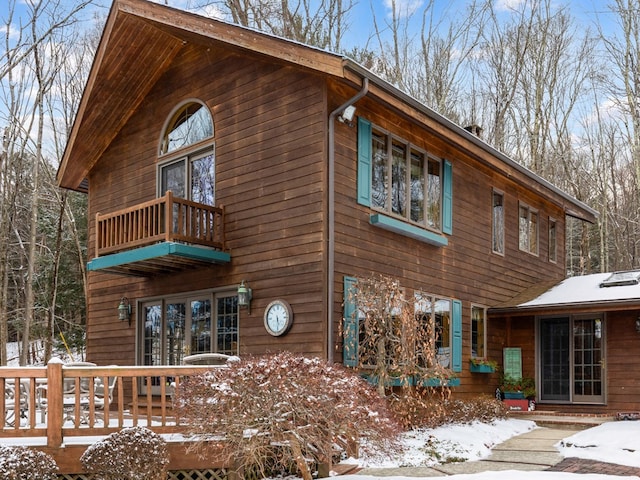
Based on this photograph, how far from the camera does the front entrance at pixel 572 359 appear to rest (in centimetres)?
1284

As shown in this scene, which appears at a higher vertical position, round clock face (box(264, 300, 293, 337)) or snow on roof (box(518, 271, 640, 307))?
snow on roof (box(518, 271, 640, 307))

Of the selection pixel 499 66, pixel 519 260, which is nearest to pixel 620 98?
pixel 499 66

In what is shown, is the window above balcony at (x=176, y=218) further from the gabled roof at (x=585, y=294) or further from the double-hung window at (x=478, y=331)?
the gabled roof at (x=585, y=294)

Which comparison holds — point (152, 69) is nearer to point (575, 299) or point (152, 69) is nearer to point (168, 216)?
point (168, 216)

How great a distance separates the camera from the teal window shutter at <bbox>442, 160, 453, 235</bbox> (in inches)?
450

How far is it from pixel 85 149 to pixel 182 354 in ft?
15.2

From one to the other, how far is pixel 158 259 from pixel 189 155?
211 centimetres

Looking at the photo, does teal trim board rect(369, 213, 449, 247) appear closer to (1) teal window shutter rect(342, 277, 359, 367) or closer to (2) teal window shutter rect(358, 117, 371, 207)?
(2) teal window shutter rect(358, 117, 371, 207)

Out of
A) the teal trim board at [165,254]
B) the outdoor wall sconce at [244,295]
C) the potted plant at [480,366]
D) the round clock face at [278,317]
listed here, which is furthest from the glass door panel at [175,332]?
the potted plant at [480,366]

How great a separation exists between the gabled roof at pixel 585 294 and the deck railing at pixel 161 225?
240 inches

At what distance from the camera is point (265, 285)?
9.36 metres

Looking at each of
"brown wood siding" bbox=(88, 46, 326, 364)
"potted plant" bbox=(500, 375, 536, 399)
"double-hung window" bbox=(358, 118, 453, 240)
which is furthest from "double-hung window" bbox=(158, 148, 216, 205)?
"potted plant" bbox=(500, 375, 536, 399)

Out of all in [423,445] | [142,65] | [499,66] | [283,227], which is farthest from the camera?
[499,66]

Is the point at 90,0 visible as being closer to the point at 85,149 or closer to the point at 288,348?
the point at 85,149
